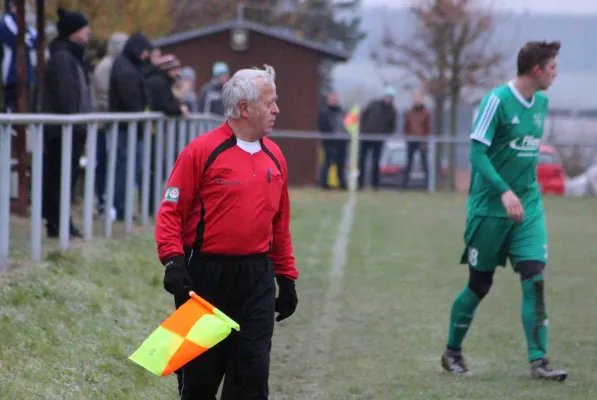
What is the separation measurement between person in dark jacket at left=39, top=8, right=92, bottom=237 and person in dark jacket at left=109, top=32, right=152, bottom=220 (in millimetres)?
856

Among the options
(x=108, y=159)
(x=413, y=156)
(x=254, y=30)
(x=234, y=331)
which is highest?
(x=254, y=30)

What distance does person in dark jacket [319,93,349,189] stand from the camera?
24.0m

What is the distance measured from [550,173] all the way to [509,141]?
2010 cm

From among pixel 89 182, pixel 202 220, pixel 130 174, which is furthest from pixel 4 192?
pixel 130 174

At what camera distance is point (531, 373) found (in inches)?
292

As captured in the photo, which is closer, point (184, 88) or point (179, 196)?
point (179, 196)

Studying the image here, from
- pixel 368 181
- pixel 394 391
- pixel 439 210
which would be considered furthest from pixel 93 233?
pixel 368 181

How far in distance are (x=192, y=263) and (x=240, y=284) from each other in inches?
8.6

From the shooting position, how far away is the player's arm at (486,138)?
727 cm

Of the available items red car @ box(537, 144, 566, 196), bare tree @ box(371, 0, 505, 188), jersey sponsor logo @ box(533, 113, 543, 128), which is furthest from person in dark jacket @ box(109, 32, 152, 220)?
bare tree @ box(371, 0, 505, 188)

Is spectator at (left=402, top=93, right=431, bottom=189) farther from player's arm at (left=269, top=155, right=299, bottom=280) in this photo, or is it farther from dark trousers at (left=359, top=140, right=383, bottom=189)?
player's arm at (left=269, top=155, right=299, bottom=280)

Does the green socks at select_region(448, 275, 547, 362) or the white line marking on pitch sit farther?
the green socks at select_region(448, 275, 547, 362)

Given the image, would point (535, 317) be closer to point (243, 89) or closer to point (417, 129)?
point (243, 89)

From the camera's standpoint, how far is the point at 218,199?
17.2ft
